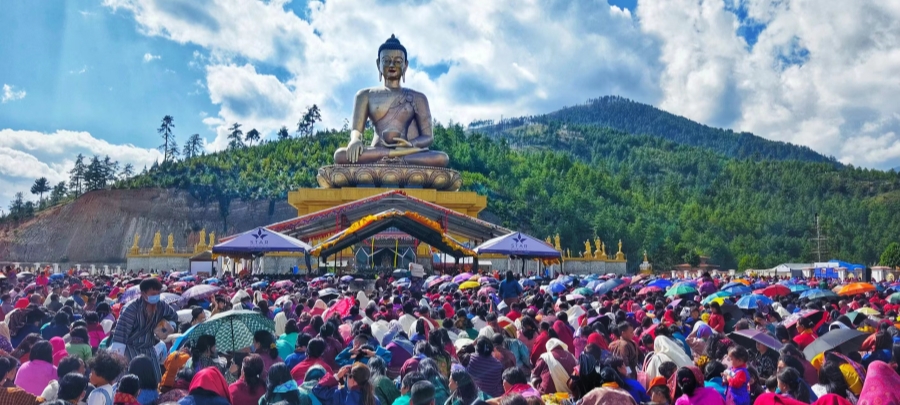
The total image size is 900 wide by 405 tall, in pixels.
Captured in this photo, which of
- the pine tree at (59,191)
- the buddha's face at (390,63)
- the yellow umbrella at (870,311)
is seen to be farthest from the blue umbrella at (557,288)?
the pine tree at (59,191)

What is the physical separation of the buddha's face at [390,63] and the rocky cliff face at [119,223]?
28729mm

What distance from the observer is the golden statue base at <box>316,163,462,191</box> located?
1383 inches

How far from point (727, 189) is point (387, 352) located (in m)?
91.0

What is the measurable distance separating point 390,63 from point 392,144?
129 inches

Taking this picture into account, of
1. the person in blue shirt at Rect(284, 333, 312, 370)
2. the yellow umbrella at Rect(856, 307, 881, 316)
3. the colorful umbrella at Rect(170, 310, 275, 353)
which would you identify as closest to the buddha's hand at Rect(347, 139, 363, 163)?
the yellow umbrella at Rect(856, 307, 881, 316)

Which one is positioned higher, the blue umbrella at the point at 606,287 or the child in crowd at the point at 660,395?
the blue umbrella at the point at 606,287

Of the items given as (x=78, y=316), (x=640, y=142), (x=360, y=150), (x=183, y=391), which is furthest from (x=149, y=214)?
(x=640, y=142)

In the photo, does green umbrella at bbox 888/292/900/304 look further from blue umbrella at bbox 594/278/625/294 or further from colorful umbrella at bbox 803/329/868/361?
colorful umbrella at bbox 803/329/868/361

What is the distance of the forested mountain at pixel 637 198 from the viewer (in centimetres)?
5594

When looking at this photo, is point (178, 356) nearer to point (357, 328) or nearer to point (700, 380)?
point (357, 328)

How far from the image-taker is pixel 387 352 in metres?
7.26

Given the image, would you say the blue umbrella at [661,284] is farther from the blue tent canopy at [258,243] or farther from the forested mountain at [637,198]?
the forested mountain at [637,198]

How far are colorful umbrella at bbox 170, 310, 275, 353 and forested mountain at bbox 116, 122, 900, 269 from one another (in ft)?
143

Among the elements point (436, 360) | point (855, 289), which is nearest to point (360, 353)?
point (436, 360)
